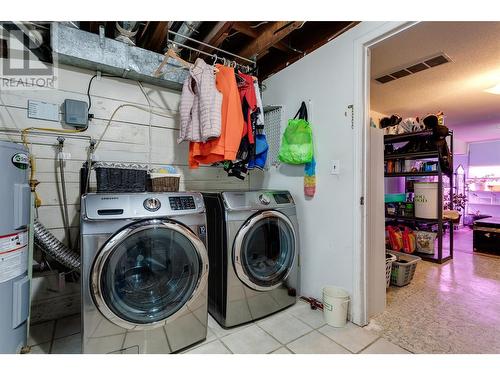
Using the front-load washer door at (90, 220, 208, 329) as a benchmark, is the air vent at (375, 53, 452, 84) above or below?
above

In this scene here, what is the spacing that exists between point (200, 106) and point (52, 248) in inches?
52.4

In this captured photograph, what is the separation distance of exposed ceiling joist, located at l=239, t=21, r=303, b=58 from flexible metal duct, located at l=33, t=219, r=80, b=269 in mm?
2033

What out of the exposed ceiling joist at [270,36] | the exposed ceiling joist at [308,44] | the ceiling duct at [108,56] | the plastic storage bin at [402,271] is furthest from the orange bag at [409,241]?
the ceiling duct at [108,56]

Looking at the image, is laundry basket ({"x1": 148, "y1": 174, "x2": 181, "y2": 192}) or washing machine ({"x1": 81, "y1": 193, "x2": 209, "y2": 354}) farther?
laundry basket ({"x1": 148, "y1": 174, "x2": 181, "y2": 192})

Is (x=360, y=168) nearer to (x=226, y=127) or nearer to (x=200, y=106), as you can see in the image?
(x=226, y=127)

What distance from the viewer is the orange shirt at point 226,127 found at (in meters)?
1.88

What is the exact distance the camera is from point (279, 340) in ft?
5.27

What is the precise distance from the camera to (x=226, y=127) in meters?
1.88

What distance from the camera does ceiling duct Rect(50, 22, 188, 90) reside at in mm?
1710

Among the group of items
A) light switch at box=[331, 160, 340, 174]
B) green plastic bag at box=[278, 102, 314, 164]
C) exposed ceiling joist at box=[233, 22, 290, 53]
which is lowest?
light switch at box=[331, 160, 340, 174]

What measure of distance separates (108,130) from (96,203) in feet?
3.31

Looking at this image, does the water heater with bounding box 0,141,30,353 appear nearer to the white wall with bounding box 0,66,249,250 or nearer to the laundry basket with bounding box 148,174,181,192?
the white wall with bounding box 0,66,249,250

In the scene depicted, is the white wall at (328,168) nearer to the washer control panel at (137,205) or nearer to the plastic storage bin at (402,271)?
the plastic storage bin at (402,271)

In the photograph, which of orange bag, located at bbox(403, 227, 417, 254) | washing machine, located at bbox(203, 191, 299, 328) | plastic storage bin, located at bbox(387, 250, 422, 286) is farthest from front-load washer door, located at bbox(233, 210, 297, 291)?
orange bag, located at bbox(403, 227, 417, 254)
